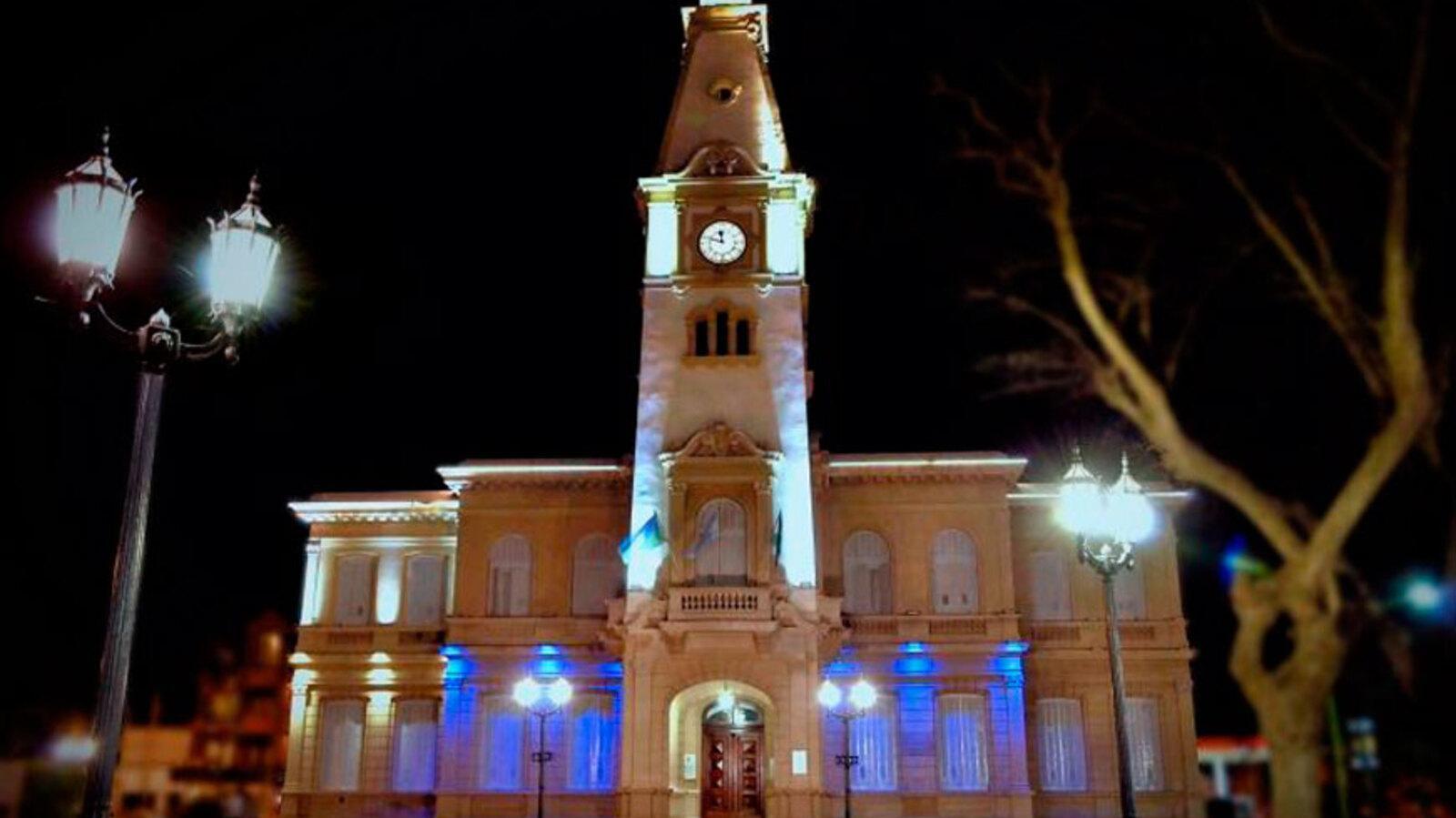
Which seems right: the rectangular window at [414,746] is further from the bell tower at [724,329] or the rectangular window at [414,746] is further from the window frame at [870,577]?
the window frame at [870,577]

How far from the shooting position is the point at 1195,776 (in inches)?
1405

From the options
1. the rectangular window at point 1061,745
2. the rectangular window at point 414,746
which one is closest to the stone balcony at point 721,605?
the rectangular window at point 1061,745

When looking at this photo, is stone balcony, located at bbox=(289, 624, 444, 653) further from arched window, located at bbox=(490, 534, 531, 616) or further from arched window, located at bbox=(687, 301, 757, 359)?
arched window, located at bbox=(687, 301, 757, 359)

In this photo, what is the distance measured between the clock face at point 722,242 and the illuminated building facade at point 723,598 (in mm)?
60

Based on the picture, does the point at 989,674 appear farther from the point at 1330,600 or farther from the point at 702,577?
the point at 1330,600

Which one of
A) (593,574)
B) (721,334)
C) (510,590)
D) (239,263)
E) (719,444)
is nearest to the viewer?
(239,263)

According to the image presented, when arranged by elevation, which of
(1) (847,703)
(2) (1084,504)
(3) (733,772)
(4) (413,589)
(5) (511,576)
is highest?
(5) (511,576)

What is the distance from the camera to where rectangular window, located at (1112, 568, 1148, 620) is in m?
37.4

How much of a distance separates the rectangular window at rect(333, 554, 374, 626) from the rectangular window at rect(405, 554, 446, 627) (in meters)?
1.25

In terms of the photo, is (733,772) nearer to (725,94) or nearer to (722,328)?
(722,328)


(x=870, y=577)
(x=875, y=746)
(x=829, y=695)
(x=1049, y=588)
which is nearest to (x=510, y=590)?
(x=829, y=695)

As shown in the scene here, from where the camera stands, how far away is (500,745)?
36.4 meters

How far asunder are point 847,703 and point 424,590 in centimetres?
1371

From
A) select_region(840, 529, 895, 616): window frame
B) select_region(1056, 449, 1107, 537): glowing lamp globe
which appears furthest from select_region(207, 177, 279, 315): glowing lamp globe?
select_region(840, 529, 895, 616): window frame
